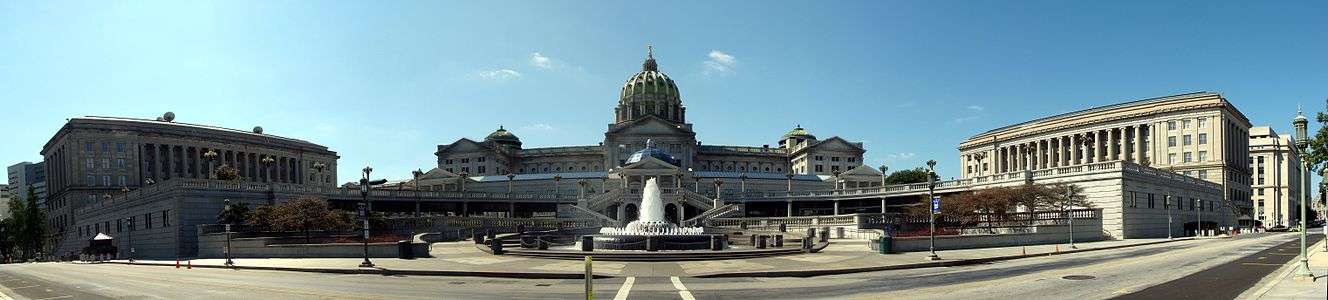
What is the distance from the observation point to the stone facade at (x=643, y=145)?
144 metres

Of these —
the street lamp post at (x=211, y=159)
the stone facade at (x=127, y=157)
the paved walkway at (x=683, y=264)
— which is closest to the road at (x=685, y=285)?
the paved walkway at (x=683, y=264)

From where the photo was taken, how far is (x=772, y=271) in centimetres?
2747

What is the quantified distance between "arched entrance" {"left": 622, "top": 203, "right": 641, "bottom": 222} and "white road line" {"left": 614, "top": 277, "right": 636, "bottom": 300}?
64.9 meters

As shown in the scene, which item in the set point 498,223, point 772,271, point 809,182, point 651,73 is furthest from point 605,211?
point 651,73

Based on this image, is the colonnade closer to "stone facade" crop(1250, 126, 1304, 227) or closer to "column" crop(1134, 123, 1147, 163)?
"column" crop(1134, 123, 1147, 163)

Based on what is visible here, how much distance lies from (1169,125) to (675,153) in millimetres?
80249

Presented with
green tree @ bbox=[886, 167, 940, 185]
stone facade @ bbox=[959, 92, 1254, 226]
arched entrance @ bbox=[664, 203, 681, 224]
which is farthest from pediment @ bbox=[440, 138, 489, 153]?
stone facade @ bbox=[959, 92, 1254, 226]

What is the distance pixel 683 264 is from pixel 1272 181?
14619cm

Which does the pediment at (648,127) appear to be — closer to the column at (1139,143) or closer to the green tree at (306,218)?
the column at (1139,143)

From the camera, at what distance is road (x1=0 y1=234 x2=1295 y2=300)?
20859 mm

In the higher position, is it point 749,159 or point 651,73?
point 651,73

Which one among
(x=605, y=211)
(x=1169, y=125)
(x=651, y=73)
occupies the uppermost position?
(x=651, y=73)

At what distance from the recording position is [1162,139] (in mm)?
110625

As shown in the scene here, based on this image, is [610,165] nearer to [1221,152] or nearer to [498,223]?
[498,223]
